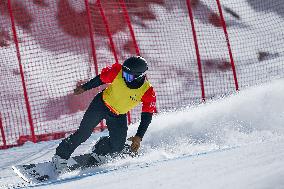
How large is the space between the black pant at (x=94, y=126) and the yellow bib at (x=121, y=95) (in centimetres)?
10

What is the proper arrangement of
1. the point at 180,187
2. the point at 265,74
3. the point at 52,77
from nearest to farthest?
the point at 180,187
the point at 52,77
the point at 265,74

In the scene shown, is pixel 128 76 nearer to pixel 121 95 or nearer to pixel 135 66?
pixel 135 66

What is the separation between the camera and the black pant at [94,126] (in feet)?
24.0

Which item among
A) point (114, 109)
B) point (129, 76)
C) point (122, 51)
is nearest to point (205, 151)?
point (114, 109)

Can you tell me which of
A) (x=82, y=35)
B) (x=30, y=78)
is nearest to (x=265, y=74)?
(x=82, y=35)

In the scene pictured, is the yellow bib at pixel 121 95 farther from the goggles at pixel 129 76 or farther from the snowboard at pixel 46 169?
the snowboard at pixel 46 169

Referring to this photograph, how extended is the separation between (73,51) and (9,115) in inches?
158

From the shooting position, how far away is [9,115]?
39.1ft

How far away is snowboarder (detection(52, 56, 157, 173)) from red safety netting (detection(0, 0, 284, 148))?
291 cm

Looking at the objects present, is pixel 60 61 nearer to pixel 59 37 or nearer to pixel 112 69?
pixel 59 37

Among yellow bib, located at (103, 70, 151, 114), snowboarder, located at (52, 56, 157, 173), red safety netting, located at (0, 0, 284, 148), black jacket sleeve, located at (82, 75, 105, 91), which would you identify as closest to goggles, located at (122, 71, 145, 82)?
snowboarder, located at (52, 56, 157, 173)

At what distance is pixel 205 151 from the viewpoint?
8.25 m

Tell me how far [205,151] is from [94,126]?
174 cm

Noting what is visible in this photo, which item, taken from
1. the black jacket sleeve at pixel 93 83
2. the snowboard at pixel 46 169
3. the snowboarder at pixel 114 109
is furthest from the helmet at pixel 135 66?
the snowboard at pixel 46 169
